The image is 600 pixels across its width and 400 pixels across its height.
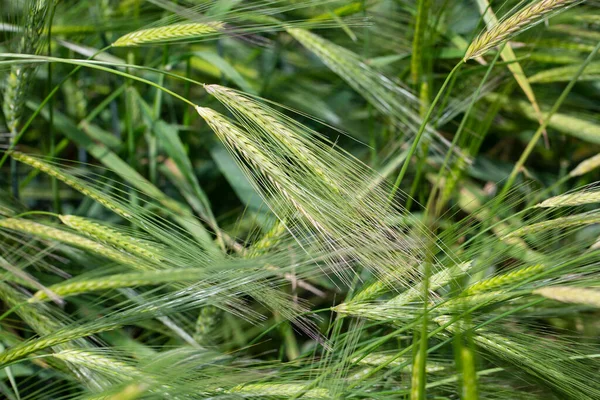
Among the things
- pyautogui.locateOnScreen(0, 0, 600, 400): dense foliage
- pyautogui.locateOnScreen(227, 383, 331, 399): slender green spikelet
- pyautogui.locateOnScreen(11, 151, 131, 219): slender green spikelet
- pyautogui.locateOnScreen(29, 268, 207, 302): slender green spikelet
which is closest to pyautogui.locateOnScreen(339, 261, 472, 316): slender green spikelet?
pyautogui.locateOnScreen(0, 0, 600, 400): dense foliage

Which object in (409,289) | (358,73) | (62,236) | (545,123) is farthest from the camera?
(358,73)

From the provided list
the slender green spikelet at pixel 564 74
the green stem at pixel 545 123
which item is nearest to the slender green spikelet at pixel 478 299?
the green stem at pixel 545 123

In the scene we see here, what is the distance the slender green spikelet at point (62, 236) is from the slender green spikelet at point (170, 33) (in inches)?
11.8

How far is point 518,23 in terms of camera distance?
31.6 inches

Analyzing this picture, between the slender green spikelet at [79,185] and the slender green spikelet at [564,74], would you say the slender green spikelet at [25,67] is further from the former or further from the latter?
the slender green spikelet at [564,74]

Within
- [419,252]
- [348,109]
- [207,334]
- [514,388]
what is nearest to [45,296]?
[207,334]

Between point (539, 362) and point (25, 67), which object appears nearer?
point (539, 362)

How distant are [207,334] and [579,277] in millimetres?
601

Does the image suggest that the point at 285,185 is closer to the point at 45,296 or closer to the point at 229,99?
the point at 229,99

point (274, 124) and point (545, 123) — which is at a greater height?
point (545, 123)

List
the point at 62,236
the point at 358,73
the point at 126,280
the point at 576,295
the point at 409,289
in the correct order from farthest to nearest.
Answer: the point at 358,73
the point at 62,236
the point at 409,289
the point at 126,280
the point at 576,295

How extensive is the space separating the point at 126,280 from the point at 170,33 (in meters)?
0.40

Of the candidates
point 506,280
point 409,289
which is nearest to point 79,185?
point 409,289

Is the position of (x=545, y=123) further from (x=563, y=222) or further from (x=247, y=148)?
(x=247, y=148)
